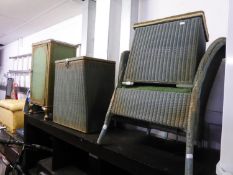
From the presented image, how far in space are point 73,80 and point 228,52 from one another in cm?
98

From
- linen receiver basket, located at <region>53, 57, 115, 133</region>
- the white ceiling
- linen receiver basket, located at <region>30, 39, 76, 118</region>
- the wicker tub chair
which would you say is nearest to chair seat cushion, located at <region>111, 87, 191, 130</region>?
the wicker tub chair

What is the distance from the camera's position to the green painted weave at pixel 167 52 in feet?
2.75

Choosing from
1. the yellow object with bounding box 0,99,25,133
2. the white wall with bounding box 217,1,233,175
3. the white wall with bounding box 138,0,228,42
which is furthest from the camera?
the yellow object with bounding box 0,99,25,133

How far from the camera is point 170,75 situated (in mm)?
875

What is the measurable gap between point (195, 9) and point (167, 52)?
2.29 feet

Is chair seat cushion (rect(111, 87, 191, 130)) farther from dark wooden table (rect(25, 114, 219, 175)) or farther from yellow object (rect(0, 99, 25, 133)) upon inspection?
yellow object (rect(0, 99, 25, 133))

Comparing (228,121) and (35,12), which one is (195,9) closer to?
(228,121)

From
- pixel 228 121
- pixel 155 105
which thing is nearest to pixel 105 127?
pixel 155 105

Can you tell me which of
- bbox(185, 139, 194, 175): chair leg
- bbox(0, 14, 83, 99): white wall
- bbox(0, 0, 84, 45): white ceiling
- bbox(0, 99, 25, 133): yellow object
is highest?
bbox(0, 0, 84, 45): white ceiling

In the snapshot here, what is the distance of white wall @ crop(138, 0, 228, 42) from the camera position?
123cm

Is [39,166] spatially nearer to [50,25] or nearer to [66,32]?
[66,32]

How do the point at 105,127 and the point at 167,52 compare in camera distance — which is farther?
the point at 105,127

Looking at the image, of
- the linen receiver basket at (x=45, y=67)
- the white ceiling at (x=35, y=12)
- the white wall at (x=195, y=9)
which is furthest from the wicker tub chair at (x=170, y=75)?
the white ceiling at (x=35, y=12)

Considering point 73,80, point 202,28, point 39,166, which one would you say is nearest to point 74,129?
point 73,80
